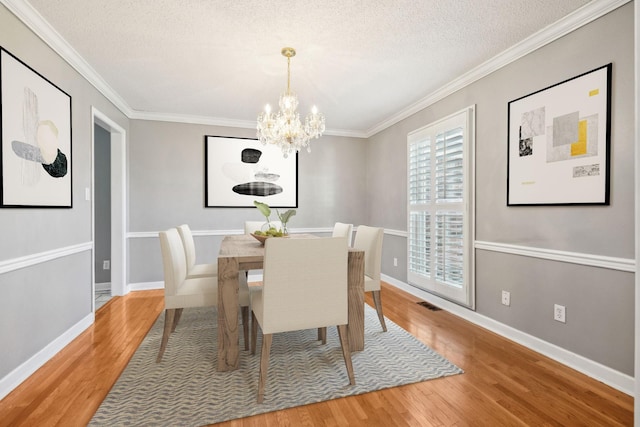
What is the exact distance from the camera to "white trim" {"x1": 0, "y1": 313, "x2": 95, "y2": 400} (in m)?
1.86

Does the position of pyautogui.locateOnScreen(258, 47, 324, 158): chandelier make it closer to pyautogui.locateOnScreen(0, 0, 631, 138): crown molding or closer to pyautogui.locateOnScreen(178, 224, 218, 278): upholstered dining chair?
pyautogui.locateOnScreen(178, 224, 218, 278): upholstered dining chair

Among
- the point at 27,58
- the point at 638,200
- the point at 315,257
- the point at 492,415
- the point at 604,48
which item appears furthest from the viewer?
the point at 27,58

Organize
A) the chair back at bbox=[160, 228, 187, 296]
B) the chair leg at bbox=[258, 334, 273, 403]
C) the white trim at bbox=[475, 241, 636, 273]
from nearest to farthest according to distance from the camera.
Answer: the chair leg at bbox=[258, 334, 273, 403], the white trim at bbox=[475, 241, 636, 273], the chair back at bbox=[160, 228, 187, 296]

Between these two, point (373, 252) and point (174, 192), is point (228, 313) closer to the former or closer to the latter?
point (373, 252)

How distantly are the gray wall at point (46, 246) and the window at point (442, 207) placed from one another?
3552mm

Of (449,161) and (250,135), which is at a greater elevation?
(250,135)

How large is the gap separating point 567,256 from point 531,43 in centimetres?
165

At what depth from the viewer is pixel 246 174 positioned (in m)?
4.55

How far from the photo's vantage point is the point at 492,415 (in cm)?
164

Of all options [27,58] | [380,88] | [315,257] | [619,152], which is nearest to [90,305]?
[27,58]

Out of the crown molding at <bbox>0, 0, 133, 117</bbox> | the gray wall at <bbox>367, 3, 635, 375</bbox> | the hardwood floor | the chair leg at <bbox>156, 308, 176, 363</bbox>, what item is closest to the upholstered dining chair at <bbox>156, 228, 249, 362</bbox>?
the chair leg at <bbox>156, 308, 176, 363</bbox>

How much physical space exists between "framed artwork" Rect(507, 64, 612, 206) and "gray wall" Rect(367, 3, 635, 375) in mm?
53

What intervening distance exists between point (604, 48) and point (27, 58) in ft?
12.6

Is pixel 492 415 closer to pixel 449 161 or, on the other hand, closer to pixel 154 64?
pixel 449 161
